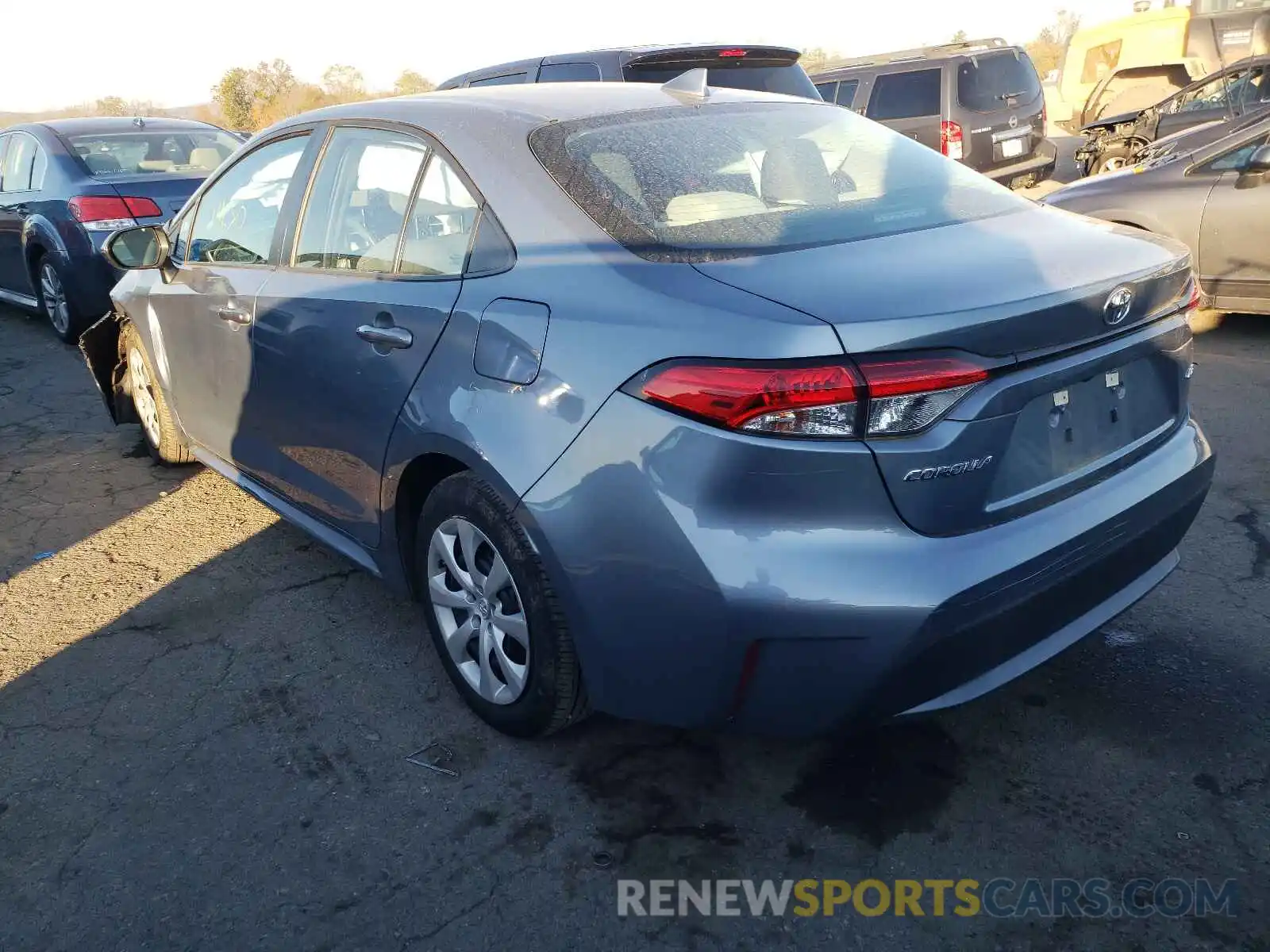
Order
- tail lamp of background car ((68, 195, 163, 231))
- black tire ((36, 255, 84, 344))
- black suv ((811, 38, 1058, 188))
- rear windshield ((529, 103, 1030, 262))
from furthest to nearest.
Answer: black suv ((811, 38, 1058, 188)) → black tire ((36, 255, 84, 344)) → tail lamp of background car ((68, 195, 163, 231)) → rear windshield ((529, 103, 1030, 262))

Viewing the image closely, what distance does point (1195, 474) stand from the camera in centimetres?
272

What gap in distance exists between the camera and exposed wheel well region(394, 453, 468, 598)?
2.87m

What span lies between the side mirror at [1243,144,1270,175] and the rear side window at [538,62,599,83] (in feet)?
13.0

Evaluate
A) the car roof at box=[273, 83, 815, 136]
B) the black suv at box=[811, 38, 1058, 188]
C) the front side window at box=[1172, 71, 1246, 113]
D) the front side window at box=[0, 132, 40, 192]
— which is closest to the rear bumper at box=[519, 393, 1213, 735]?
the car roof at box=[273, 83, 815, 136]

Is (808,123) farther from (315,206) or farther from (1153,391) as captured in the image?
(315,206)

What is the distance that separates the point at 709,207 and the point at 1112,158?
11.8m

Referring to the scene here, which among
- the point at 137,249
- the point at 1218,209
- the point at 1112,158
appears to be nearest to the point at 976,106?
the point at 1112,158

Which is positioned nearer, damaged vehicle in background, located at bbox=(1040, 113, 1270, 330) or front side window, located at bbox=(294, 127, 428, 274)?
front side window, located at bbox=(294, 127, 428, 274)

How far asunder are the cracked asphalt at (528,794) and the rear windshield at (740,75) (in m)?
4.15

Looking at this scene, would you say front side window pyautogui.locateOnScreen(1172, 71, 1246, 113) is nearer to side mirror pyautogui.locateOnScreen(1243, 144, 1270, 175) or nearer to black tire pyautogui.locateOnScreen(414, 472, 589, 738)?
side mirror pyautogui.locateOnScreen(1243, 144, 1270, 175)

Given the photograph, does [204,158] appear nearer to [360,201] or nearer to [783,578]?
[360,201]

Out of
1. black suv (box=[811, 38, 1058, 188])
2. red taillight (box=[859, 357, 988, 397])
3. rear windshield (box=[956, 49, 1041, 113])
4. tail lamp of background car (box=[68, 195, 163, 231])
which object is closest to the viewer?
red taillight (box=[859, 357, 988, 397])

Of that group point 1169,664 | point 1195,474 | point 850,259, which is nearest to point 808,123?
point 850,259

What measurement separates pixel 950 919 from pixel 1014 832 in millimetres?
347
